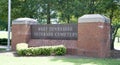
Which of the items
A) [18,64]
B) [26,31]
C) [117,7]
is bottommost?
[18,64]

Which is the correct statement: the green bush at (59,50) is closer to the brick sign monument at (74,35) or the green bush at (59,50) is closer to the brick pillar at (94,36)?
the brick sign monument at (74,35)

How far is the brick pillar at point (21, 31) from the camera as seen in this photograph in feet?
64.5

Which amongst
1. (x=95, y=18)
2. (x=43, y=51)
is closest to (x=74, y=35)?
(x=95, y=18)

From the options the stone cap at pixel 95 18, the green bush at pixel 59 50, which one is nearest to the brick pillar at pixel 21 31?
the green bush at pixel 59 50

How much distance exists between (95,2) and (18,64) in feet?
43.6

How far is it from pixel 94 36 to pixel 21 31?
6077 millimetres

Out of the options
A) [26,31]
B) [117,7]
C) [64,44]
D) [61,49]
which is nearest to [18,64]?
[61,49]

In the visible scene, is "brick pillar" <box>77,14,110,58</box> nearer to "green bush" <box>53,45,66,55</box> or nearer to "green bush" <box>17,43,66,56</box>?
"green bush" <box>53,45,66,55</box>

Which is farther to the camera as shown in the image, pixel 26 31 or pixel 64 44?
pixel 26 31

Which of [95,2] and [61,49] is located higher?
[95,2]

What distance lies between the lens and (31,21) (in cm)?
1998

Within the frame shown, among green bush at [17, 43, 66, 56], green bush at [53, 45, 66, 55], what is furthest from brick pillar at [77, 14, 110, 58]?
green bush at [17, 43, 66, 56]

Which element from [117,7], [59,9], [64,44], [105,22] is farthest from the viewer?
[59,9]

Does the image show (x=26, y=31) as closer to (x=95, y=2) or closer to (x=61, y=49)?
(x=61, y=49)
